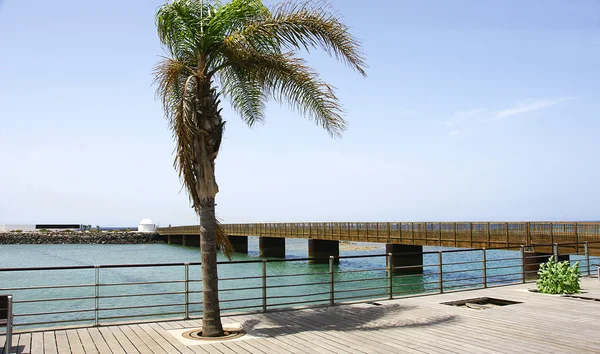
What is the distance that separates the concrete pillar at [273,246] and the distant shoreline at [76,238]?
52380mm

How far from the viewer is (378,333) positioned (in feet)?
27.4

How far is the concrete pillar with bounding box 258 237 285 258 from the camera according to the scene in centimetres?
5728

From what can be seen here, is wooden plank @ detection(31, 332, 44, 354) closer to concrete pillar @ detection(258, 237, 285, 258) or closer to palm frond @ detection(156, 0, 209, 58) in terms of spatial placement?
palm frond @ detection(156, 0, 209, 58)

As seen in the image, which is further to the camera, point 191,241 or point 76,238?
point 76,238

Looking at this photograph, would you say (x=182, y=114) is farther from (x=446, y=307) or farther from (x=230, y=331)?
(x=446, y=307)

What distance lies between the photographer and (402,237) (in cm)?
3628

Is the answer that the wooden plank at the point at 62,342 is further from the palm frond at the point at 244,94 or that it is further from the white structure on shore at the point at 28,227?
the white structure on shore at the point at 28,227

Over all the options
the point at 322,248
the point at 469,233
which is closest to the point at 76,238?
the point at 322,248

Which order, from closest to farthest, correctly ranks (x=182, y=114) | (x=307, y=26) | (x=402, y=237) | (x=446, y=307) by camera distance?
(x=182, y=114) < (x=307, y=26) < (x=446, y=307) < (x=402, y=237)

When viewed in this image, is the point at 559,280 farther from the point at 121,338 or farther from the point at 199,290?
the point at 199,290

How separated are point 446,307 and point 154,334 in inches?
239

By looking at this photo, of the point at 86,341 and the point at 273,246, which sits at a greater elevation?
the point at 86,341

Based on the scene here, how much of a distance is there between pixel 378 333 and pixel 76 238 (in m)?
105

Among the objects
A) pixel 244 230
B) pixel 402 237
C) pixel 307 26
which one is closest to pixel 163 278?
pixel 402 237
